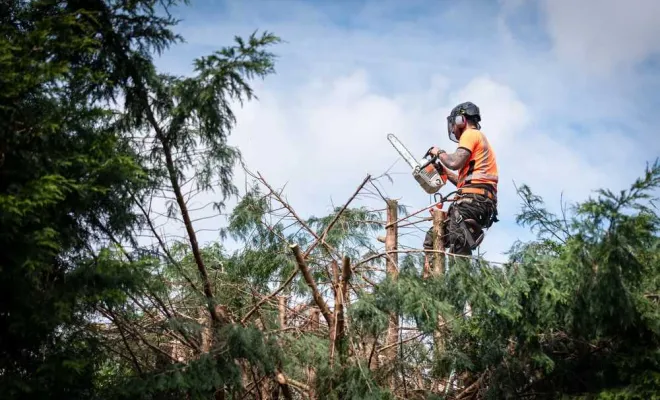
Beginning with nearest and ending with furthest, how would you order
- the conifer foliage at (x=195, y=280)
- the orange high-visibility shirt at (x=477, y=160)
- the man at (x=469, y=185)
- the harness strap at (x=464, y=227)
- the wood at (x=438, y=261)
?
1. the conifer foliage at (x=195, y=280)
2. the wood at (x=438, y=261)
3. the harness strap at (x=464, y=227)
4. the man at (x=469, y=185)
5. the orange high-visibility shirt at (x=477, y=160)

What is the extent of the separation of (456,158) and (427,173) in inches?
16.6

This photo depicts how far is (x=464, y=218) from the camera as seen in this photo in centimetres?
770

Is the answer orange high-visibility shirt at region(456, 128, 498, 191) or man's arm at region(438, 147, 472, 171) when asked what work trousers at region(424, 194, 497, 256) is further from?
man's arm at region(438, 147, 472, 171)

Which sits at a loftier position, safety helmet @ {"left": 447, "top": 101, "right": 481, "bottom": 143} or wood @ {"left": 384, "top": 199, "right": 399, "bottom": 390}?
safety helmet @ {"left": 447, "top": 101, "right": 481, "bottom": 143}

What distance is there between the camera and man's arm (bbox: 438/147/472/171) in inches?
305

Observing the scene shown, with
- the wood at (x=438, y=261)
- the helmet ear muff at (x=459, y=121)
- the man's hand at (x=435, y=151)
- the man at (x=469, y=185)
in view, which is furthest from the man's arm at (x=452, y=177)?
the wood at (x=438, y=261)

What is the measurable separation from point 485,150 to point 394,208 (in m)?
1.14

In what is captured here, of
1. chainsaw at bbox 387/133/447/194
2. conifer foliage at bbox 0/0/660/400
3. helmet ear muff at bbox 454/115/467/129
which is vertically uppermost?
helmet ear muff at bbox 454/115/467/129

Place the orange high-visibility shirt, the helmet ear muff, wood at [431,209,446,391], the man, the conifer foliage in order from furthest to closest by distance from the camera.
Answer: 1. the helmet ear muff
2. the orange high-visibility shirt
3. the man
4. wood at [431,209,446,391]
5. the conifer foliage

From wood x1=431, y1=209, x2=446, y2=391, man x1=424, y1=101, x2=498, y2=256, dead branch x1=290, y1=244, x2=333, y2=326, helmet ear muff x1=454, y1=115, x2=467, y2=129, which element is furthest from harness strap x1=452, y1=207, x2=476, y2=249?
dead branch x1=290, y1=244, x2=333, y2=326

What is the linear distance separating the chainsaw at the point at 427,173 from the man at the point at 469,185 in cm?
7

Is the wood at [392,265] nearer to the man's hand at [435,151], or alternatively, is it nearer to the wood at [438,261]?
the wood at [438,261]

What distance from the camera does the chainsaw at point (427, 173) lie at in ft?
26.2

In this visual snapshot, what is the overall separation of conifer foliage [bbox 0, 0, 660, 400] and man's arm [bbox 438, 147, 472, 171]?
1144 mm
